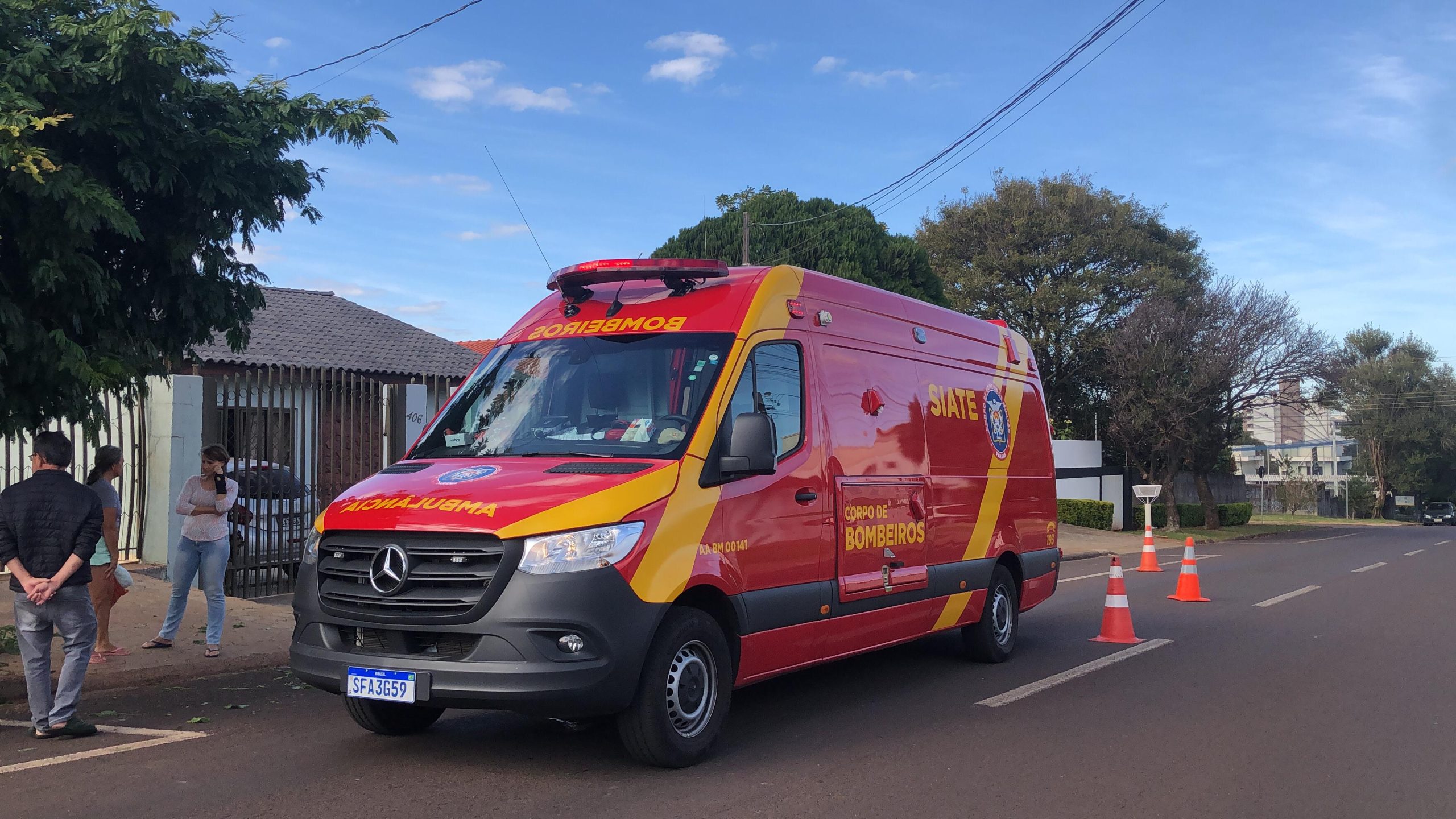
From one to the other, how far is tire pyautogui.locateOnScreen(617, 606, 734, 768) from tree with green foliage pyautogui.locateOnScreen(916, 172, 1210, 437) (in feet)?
113

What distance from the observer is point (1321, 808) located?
5234mm

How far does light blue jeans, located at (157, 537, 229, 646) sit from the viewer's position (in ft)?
29.3

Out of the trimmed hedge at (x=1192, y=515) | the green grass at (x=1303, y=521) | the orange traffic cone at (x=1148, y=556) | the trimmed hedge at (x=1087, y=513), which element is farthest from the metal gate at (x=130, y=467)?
the green grass at (x=1303, y=521)

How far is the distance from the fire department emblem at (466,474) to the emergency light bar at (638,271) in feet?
5.10

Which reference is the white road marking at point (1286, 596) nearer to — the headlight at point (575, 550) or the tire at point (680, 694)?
the tire at point (680, 694)

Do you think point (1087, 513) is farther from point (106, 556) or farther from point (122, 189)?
point (122, 189)

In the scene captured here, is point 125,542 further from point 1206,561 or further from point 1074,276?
point 1074,276

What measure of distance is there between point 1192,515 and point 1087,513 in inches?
318

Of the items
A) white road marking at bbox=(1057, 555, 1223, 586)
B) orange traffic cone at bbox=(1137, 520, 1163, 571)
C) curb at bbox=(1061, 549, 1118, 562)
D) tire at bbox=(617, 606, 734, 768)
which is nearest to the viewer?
tire at bbox=(617, 606, 734, 768)

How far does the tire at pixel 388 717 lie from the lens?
6.20 metres

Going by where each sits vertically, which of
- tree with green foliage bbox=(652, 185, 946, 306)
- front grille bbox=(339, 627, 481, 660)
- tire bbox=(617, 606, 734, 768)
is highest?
tree with green foliage bbox=(652, 185, 946, 306)

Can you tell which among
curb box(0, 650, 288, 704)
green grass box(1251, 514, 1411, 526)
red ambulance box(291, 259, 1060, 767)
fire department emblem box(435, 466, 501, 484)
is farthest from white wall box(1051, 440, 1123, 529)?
fire department emblem box(435, 466, 501, 484)

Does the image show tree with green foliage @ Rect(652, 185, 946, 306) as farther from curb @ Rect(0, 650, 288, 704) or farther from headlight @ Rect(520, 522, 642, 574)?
headlight @ Rect(520, 522, 642, 574)

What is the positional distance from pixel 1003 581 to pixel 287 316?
60.0 feet
